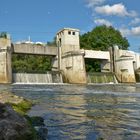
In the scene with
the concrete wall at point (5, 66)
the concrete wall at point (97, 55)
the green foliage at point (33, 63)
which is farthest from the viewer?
A: the green foliage at point (33, 63)

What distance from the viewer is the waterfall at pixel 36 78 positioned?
3816cm

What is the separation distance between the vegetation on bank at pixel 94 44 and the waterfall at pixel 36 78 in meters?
18.0

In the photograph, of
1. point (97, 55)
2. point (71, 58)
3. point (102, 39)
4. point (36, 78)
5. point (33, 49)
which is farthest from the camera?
point (102, 39)

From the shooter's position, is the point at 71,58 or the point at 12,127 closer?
the point at 12,127

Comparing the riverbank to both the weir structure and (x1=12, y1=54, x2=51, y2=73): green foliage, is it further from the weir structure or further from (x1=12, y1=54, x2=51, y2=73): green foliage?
(x1=12, y1=54, x2=51, y2=73): green foliage

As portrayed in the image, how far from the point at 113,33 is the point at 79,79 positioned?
31178mm

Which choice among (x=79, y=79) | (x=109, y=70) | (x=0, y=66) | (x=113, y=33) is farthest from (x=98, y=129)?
(x=113, y=33)

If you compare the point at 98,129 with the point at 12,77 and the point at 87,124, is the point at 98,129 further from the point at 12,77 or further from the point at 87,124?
the point at 12,77

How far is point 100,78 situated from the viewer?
4494 cm

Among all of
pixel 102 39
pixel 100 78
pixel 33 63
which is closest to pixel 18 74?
pixel 100 78

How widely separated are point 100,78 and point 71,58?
5.20 metres

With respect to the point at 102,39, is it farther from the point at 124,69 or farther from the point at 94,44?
the point at 124,69

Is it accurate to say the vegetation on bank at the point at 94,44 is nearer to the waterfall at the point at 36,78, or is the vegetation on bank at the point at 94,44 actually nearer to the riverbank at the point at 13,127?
the waterfall at the point at 36,78

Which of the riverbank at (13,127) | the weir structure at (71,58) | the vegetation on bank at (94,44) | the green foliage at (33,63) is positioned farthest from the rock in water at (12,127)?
the green foliage at (33,63)
